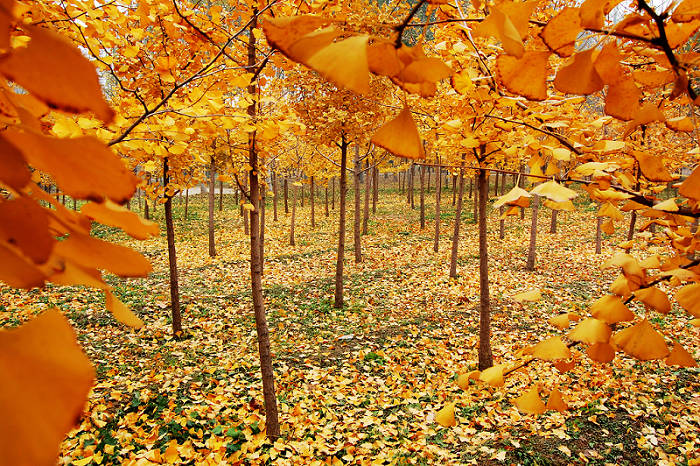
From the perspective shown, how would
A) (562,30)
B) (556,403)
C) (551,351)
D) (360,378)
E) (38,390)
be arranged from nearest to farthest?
(38,390) < (562,30) < (551,351) < (556,403) < (360,378)

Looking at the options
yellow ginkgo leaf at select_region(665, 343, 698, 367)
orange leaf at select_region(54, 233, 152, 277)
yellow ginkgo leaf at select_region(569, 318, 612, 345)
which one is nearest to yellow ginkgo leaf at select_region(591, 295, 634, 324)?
yellow ginkgo leaf at select_region(569, 318, 612, 345)

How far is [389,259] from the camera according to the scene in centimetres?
1126

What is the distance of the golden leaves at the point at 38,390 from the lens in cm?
24

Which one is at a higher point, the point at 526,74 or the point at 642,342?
the point at 526,74

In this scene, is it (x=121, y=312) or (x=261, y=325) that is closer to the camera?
(x=121, y=312)

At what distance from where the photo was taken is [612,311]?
2.74 feet

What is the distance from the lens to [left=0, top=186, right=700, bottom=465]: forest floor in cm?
368

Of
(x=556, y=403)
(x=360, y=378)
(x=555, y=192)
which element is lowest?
(x=360, y=378)

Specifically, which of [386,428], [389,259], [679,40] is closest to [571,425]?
[386,428]

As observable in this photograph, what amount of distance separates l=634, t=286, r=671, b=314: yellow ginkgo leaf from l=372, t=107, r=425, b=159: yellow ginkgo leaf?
69 cm

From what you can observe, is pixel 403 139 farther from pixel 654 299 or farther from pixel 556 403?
pixel 556 403

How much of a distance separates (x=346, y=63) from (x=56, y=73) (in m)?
0.27

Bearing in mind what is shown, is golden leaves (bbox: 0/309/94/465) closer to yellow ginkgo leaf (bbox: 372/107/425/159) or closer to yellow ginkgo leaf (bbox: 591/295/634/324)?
yellow ginkgo leaf (bbox: 372/107/425/159)

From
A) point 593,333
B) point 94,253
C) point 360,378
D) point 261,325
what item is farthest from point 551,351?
point 360,378
